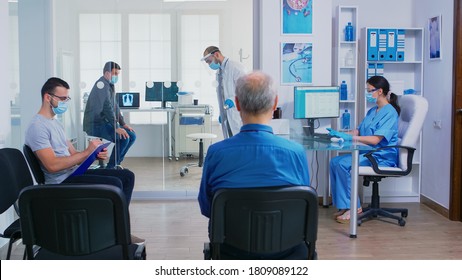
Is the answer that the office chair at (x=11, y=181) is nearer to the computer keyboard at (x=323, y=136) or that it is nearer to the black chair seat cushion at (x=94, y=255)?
the black chair seat cushion at (x=94, y=255)

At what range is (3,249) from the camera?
397 centimetres

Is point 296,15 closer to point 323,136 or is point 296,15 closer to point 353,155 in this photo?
point 323,136

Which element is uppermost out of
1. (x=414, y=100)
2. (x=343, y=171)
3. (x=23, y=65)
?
(x=23, y=65)

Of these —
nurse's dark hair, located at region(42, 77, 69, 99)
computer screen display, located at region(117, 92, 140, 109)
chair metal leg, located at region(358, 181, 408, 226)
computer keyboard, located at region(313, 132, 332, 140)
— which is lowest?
chair metal leg, located at region(358, 181, 408, 226)

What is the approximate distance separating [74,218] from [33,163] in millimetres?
1395

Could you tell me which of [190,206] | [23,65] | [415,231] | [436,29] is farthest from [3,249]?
[436,29]

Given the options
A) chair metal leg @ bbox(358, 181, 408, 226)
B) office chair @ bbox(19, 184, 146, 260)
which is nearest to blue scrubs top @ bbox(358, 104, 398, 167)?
chair metal leg @ bbox(358, 181, 408, 226)

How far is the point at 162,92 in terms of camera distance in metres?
6.07

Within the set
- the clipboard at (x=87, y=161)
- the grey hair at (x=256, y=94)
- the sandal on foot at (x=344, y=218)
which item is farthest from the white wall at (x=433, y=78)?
the grey hair at (x=256, y=94)

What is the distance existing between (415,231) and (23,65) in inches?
137

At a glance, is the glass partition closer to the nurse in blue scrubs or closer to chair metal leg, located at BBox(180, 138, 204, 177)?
chair metal leg, located at BBox(180, 138, 204, 177)

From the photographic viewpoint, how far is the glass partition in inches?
225

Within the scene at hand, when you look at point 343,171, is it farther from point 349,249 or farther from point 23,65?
point 23,65

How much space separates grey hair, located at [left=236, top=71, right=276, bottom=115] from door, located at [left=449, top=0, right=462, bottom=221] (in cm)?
313
